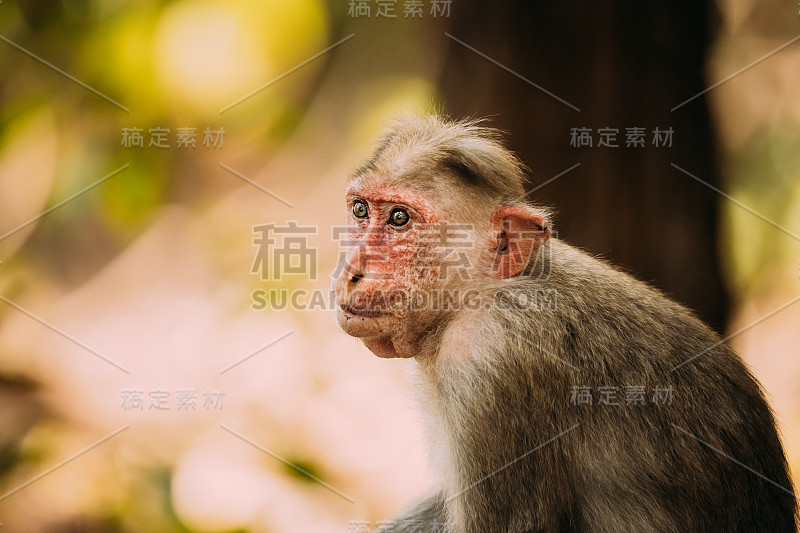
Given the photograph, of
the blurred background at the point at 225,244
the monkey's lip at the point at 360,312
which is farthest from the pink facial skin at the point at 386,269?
the blurred background at the point at 225,244

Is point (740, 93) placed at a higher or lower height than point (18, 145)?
higher

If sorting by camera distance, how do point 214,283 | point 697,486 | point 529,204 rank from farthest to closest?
point 214,283 → point 529,204 → point 697,486

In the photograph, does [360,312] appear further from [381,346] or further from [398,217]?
[398,217]

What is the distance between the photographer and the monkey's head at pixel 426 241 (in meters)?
3.31

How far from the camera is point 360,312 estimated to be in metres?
3.29

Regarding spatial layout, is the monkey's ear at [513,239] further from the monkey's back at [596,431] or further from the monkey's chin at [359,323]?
the monkey's chin at [359,323]

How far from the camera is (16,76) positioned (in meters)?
6.33

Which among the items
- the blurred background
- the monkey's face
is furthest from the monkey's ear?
the blurred background

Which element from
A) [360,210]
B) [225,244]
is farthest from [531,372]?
[225,244]

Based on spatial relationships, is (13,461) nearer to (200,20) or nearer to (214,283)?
(214,283)

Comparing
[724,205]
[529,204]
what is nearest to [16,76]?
[529,204]

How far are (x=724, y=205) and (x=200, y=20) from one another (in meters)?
4.40

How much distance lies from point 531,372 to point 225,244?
3764 mm

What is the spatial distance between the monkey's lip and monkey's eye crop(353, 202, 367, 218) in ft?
1.47
